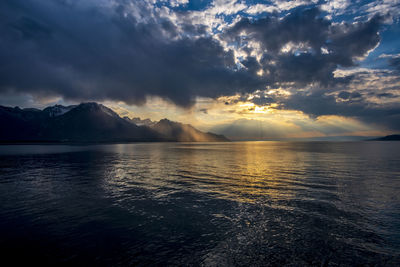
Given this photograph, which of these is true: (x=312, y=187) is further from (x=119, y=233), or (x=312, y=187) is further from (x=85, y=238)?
(x=85, y=238)

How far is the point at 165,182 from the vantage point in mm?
35969

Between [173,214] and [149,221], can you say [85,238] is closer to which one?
[149,221]

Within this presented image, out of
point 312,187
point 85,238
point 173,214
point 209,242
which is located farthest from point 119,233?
point 312,187

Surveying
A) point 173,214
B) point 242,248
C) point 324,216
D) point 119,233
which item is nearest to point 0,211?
point 119,233

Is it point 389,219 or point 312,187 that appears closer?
point 389,219

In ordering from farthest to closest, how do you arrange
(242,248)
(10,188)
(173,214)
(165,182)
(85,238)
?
(165,182), (10,188), (173,214), (85,238), (242,248)

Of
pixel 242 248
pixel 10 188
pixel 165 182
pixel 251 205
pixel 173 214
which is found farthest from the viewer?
pixel 165 182

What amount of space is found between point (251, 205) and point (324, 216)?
22.7 feet

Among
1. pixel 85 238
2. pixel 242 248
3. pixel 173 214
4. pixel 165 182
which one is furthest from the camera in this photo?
pixel 165 182

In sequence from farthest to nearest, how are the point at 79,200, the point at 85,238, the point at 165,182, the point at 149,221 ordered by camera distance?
the point at 165,182 → the point at 79,200 → the point at 149,221 → the point at 85,238

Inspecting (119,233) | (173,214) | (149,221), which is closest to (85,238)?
(119,233)

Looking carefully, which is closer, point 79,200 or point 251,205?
point 251,205

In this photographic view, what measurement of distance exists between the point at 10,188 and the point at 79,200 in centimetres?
1476

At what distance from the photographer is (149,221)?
18344mm
